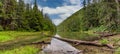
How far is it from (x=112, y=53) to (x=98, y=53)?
1.78 meters

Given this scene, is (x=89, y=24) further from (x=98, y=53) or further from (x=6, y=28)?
(x=98, y=53)

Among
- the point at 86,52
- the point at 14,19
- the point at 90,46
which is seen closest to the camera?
the point at 86,52

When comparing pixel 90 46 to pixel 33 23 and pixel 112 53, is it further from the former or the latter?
pixel 33 23

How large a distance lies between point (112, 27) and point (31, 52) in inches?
737

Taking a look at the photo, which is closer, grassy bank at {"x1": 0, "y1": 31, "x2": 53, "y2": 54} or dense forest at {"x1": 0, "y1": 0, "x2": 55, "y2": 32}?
grassy bank at {"x1": 0, "y1": 31, "x2": 53, "y2": 54}

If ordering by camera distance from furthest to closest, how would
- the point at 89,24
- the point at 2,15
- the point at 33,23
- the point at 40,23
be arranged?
the point at 40,23 < the point at 33,23 < the point at 89,24 < the point at 2,15

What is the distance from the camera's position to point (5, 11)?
85.9 meters

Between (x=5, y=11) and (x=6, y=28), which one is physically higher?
(x=5, y=11)

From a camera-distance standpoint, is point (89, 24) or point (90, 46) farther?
point (89, 24)

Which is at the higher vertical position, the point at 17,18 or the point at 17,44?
the point at 17,18

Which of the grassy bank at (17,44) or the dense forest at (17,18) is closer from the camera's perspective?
the grassy bank at (17,44)

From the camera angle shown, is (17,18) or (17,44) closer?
(17,44)

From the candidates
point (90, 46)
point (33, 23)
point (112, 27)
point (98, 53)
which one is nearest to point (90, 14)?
point (33, 23)

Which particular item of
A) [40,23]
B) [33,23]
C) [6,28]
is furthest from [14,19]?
[40,23]
